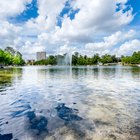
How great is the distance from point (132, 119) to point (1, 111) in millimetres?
8470

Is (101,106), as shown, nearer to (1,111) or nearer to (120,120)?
(120,120)

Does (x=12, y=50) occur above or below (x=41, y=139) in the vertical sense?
above

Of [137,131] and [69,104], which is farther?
[69,104]

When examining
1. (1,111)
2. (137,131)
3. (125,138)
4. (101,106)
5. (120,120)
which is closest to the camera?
(125,138)

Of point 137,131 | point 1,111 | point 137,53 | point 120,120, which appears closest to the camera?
point 137,131

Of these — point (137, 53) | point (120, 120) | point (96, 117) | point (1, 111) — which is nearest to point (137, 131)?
point (120, 120)

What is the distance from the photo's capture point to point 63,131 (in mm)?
10086

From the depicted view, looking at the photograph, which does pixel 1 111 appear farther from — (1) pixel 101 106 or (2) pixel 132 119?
(2) pixel 132 119

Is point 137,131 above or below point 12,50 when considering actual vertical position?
below

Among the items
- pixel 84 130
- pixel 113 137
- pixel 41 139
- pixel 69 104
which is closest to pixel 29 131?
pixel 41 139

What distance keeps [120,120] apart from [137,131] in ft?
6.38

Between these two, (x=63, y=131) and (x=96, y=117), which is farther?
(x=96, y=117)

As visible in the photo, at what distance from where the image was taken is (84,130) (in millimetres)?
10172

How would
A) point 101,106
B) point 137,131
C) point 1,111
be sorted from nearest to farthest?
point 137,131
point 1,111
point 101,106
